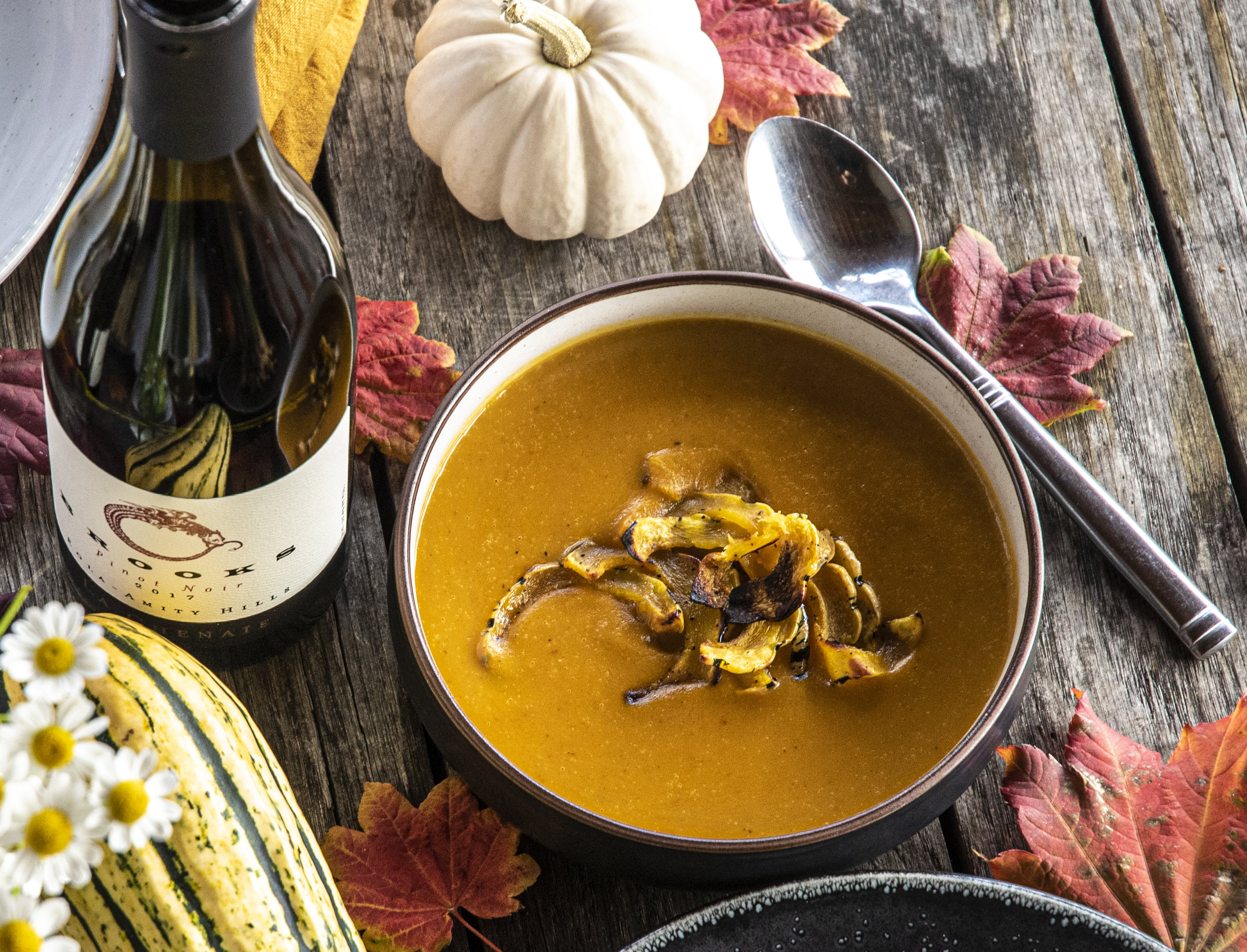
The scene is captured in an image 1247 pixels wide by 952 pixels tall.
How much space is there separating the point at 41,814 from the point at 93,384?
1.12 feet

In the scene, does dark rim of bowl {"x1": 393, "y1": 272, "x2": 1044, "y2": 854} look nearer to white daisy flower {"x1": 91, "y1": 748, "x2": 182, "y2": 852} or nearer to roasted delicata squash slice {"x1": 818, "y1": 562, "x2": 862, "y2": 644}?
roasted delicata squash slice {"x1": 818, "y1": 562, "x2": 862, "y2": 644}

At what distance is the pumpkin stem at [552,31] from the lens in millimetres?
1005

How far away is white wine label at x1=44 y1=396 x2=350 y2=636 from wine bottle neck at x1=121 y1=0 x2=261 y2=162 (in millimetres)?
197

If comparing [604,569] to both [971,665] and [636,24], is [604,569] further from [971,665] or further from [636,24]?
[636,24]

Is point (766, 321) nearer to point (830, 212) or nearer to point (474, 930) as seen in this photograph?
point (830, 212)

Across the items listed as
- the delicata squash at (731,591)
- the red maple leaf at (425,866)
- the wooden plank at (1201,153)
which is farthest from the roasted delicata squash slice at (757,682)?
the wooden plank at (1201,153)

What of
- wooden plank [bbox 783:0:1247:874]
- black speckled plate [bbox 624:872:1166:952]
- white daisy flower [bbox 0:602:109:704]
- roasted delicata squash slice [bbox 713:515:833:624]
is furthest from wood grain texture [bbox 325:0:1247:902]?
white daisy flower [bbox 0:602:109:704]

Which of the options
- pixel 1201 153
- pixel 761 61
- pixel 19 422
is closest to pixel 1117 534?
pixel 1201 153

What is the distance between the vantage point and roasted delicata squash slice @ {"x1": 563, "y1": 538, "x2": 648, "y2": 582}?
0.89m

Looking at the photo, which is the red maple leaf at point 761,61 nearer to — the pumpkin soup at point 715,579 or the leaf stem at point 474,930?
the pumpkin soup at point 715,579

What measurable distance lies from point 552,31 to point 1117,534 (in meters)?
0.63

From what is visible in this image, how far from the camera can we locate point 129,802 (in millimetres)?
578

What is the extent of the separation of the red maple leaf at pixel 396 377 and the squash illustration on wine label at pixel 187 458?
226mm

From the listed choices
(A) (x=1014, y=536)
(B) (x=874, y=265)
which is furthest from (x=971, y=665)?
(B) (x=874, y=265)
